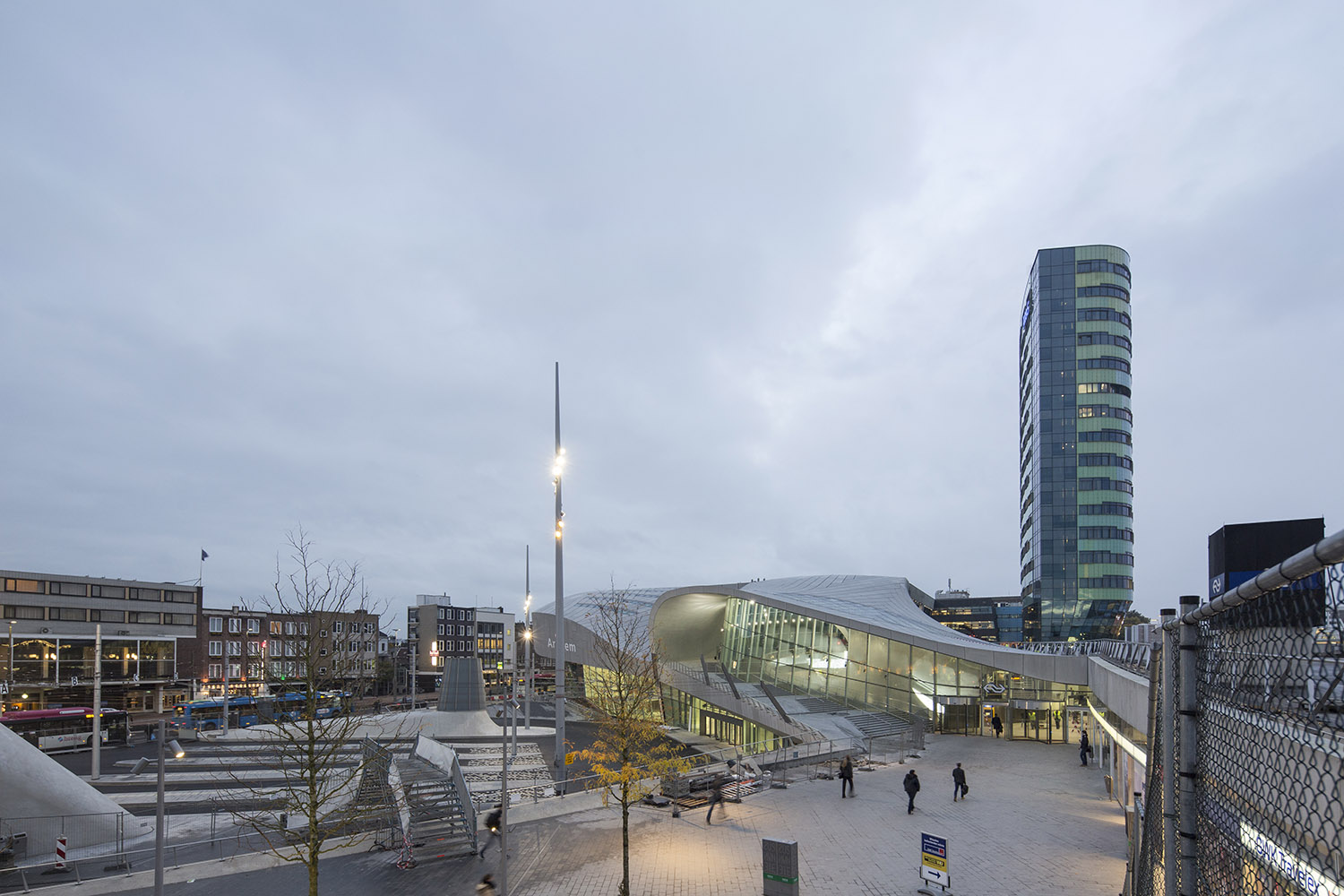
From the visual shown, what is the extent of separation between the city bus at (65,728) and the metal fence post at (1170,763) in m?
56.7

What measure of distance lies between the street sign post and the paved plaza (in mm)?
522

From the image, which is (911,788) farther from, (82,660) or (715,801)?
(82,660)

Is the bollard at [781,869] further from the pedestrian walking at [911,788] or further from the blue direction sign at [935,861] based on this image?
the pedestrian walking at [911,788]

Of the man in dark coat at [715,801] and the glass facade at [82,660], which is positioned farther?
the glass facade at [82,660]

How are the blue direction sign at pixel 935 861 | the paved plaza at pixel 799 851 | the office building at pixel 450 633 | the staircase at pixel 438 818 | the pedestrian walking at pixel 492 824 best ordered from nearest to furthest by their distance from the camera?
the blue direction sign at pixel 935 861
the paved plaza at pixel 799 851
the staircase at pixel 438 818
the pedestrian walking at pixel 492 824
the office building at pixel 450 633

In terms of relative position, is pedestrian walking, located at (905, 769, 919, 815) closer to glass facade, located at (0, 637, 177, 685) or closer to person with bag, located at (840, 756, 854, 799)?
person with bag, located at (840, 756, 854, 799)

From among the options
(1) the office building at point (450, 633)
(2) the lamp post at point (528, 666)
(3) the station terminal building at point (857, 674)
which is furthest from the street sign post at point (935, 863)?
(1) the office building at point (450, 633)

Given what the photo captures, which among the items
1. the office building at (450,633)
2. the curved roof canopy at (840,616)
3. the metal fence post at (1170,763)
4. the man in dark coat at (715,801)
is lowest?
the office building at (450,633)

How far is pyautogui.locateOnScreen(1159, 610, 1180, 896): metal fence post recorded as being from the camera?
3.78 metres

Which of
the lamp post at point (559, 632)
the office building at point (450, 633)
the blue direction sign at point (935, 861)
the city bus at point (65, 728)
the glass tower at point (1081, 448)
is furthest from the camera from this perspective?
the office building at point (450, 633)

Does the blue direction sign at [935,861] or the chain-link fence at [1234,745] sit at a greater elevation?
the chain-link fence at [1234,745]

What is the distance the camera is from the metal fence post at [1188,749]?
3.56m

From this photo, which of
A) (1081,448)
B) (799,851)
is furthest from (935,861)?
(1081,448)

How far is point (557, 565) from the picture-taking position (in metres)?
29.7
